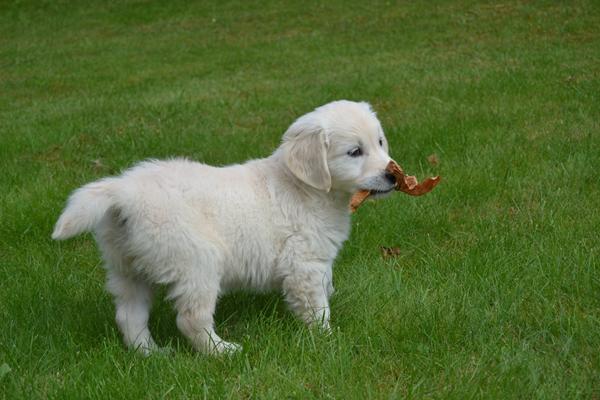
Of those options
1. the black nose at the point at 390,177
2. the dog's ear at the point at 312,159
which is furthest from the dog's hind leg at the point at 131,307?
the black nose at the point at 390,177

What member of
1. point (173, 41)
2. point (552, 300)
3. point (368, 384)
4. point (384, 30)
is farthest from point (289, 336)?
point (173, 41)

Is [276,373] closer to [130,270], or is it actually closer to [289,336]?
[289,336]

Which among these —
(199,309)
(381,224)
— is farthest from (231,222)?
(381,224)

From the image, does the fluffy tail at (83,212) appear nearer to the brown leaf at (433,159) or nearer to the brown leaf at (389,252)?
the brown leaf at (389,252)

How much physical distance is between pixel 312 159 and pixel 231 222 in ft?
1.89

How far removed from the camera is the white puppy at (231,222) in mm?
3469

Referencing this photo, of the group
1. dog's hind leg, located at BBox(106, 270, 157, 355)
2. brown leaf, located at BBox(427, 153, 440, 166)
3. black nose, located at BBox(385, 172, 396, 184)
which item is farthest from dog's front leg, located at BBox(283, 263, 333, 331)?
brown leaf, located at BBox(427, 153, 440, 166)

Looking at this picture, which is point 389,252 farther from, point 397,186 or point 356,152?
point 356,152


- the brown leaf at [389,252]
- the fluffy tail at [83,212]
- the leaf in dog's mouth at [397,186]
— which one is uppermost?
the fluffy tail at [83,212]

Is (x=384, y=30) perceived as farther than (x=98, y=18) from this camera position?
No

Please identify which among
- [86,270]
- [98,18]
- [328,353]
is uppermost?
[328,353]

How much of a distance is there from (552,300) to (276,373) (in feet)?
4.97

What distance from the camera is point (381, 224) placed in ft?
17.2

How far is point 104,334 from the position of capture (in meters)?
3.99
